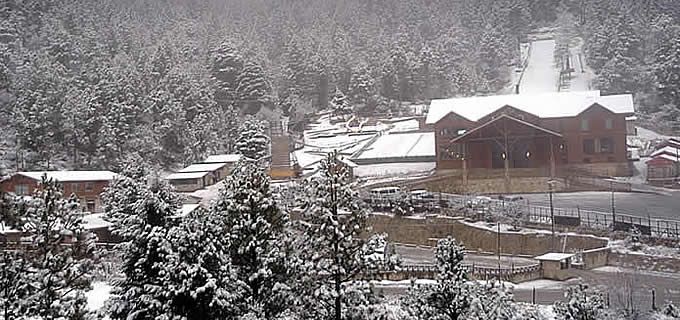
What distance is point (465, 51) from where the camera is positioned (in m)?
66.8

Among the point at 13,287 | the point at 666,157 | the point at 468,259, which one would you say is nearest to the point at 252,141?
the point at 468,259

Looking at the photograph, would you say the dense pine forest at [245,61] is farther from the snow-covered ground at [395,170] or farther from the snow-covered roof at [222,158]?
the snow-covered ground at [395,170]

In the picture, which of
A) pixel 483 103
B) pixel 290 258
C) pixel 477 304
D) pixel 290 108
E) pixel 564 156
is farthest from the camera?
pixel 290 108

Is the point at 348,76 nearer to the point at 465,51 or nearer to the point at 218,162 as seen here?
the point at 465,51

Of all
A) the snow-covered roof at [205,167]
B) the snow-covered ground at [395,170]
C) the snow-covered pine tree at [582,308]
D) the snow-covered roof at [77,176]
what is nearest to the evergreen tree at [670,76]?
the snow-covered ground at [395,170]

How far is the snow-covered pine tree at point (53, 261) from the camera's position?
463 inches

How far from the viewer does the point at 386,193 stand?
31.3 metres

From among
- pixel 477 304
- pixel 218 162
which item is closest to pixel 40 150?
pixel 218 162

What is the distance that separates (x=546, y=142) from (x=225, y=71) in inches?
1175

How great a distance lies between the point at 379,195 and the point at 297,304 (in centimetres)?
1996

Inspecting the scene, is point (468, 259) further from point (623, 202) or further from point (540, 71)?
point (540, 71)

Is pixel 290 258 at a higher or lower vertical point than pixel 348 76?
lower

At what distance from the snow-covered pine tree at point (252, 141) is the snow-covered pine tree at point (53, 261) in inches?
1109

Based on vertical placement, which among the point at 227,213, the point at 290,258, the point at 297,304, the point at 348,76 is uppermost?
the point at 348,76
